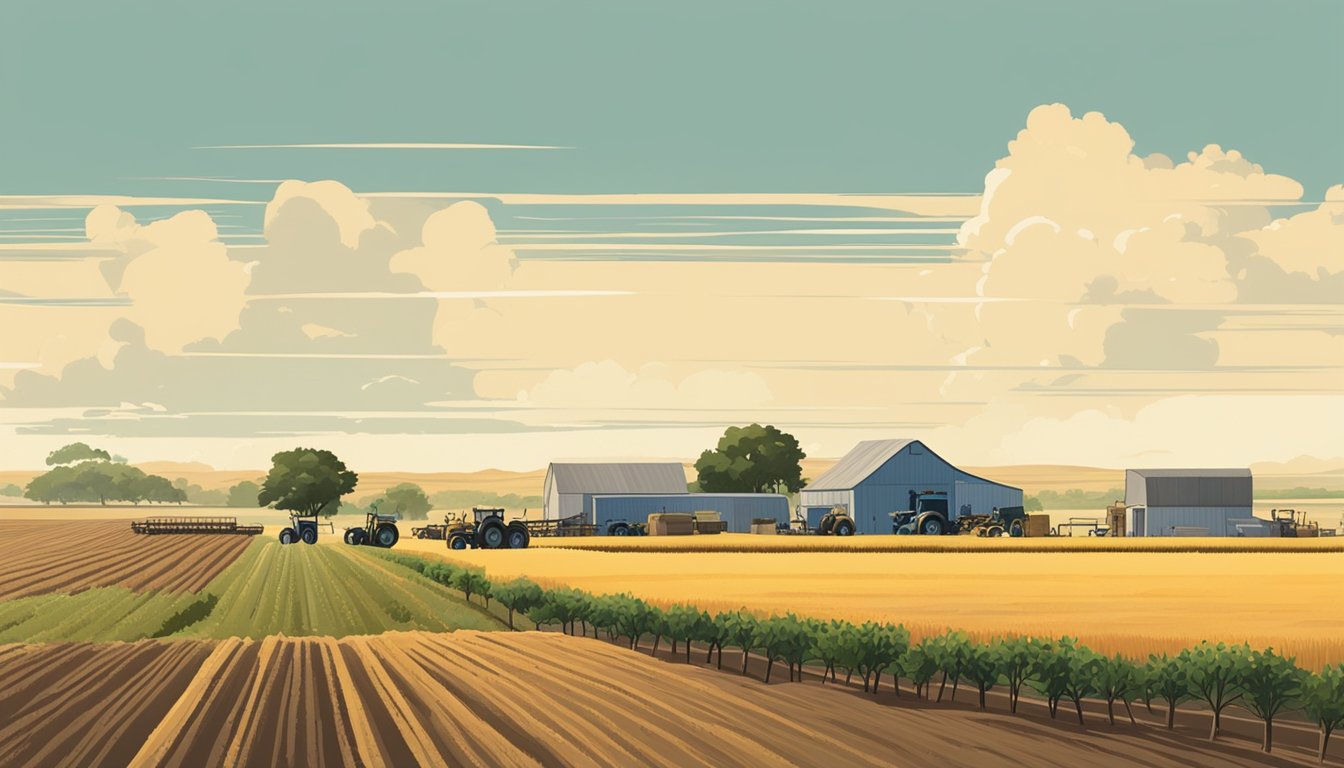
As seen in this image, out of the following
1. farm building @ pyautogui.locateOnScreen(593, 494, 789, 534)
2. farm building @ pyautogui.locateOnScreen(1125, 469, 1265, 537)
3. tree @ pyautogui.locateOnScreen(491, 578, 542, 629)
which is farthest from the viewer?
farm building @ pyautogui.locateOnScreen(593, 494, 789, 534)

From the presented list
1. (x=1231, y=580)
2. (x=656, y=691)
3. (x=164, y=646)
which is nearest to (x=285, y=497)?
(x=1231, y=580)

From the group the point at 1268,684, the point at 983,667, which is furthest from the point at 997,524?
the point at 1268,684

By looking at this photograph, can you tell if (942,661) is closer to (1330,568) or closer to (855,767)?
(855,767)

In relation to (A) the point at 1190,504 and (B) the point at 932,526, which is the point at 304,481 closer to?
(B) the point at 932,526

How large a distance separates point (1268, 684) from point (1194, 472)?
103 m

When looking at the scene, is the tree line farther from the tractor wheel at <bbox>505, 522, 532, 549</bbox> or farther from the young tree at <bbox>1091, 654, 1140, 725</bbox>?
the tractor wheel at <bbox>505, 522, 532, 549</bbox>

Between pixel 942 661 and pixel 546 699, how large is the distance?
8.07 meters

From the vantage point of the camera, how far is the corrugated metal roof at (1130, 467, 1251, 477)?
403ft

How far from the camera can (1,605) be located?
51875mm

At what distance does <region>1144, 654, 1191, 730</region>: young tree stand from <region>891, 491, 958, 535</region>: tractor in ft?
304

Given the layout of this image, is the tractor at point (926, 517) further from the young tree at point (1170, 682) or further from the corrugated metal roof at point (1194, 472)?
the young tree at point (1170, 682)

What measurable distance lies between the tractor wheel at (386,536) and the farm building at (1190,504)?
5852cm

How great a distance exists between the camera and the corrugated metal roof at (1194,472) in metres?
123

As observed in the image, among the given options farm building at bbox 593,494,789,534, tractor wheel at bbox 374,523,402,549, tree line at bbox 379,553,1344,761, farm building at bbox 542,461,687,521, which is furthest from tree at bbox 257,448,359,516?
tree line at bbox 379,553,1344,761
